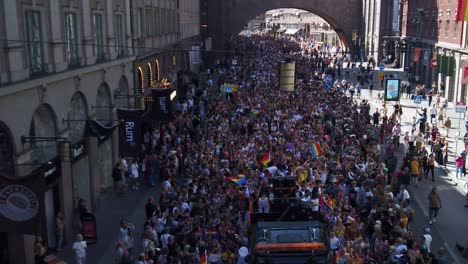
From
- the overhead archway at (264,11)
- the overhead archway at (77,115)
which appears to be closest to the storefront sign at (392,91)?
the overhead archway at (77,115)

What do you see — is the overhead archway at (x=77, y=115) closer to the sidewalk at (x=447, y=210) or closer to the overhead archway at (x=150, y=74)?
the sidewalk at (x=447, y=210)

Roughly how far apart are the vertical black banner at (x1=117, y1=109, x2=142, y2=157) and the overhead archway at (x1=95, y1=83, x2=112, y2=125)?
145cm

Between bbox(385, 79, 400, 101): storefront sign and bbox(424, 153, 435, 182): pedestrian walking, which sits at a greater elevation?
bbox(385, 79, 400, 101): storefront sign

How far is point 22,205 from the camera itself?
1091cm

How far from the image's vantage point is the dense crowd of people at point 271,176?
13.9 metres

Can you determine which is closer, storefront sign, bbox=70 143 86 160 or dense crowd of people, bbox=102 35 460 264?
dense crowd of people, bbox=102 35 460 264

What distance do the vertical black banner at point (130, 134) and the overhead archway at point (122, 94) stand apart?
3.11m

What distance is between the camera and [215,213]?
1554 centimetres

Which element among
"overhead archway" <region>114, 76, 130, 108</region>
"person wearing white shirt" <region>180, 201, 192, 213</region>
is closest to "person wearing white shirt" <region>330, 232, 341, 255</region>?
"person wearing white shirt" <region>180, 201, 192, 213</region>

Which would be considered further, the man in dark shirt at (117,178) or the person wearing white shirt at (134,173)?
the person wearing white shirt at (134,173)

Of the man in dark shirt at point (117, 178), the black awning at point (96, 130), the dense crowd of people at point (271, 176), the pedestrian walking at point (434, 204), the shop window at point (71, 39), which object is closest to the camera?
the dense crowd of people at point (271, 176)

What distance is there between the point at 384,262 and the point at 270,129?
1476 cm

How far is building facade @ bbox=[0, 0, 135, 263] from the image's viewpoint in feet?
47.0

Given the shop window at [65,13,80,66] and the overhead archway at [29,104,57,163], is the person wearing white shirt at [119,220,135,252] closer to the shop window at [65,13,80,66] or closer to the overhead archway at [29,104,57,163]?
the overhead archway at [29,104,57,163]
